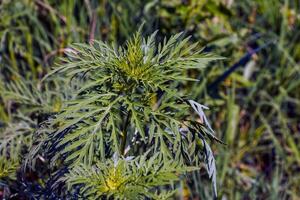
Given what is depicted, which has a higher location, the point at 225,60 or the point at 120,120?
the point at 225,60

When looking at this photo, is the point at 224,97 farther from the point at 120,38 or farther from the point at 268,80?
the point at 120,38

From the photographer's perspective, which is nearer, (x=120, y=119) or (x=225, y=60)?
→ (x=120, y=119)

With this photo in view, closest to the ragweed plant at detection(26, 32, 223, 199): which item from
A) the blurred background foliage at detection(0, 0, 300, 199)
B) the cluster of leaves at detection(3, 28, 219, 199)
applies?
the cluster of leaves at detection(3, 28, 219, 199)

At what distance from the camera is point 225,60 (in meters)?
2.82

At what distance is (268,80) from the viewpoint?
3174mm

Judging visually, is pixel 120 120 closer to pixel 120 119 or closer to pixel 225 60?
pixel 120 119

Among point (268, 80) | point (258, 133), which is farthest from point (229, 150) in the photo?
point (268, 80)

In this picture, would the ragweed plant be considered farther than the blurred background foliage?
No

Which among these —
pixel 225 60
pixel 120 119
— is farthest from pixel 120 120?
pixel 225 60

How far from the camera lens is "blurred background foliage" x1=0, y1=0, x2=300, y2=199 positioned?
2.79 m

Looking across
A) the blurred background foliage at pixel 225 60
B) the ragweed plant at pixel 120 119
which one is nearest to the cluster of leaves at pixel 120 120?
the ragweed plant at pixel 120 119

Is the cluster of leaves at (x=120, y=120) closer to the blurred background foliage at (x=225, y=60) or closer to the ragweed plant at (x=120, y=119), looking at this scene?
the ragweed plant at (x=120, y=119)

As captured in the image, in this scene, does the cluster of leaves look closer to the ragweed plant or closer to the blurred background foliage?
the ragweed plant

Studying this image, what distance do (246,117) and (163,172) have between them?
5.55ft
